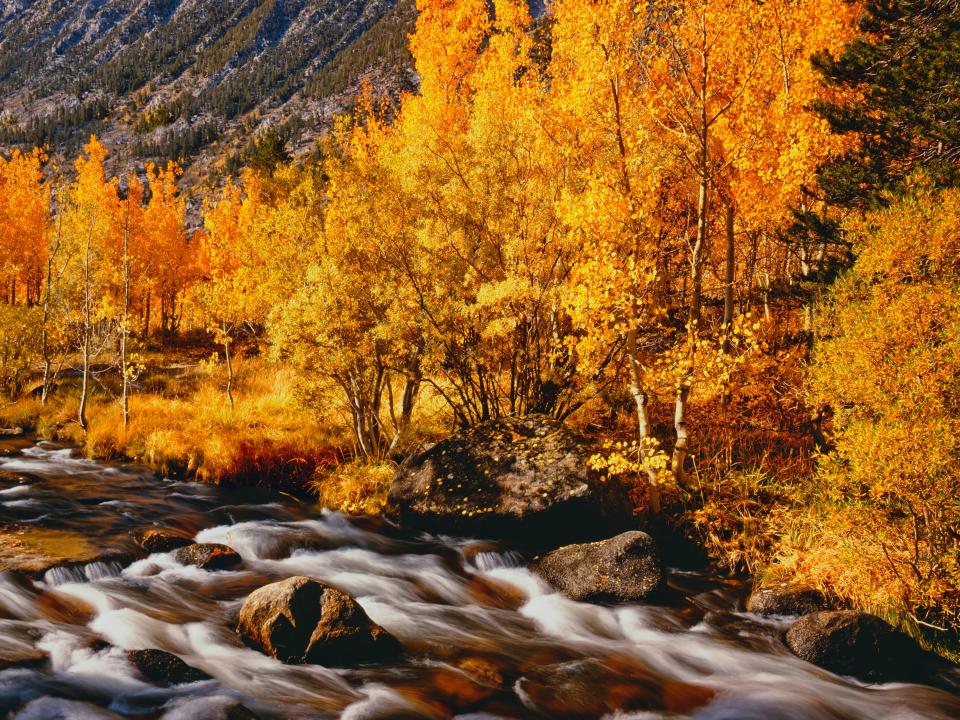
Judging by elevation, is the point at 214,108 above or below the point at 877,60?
above

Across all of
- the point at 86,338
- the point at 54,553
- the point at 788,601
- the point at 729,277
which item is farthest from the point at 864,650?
the point at 86,338

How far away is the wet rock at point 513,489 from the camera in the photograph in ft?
35.4

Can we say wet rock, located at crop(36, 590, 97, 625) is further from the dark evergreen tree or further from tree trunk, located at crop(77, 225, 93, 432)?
the dark evergreen tree

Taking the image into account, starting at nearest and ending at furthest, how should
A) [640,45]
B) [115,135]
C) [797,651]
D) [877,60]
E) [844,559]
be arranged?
1. [797,651]
2. [844,559]
3. [640,45]
4. [877,60]
5. [115,135]

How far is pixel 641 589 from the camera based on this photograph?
939 centimetres

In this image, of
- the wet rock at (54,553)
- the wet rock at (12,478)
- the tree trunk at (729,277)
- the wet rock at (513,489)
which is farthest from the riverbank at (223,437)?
the tree trunk at (729,277)

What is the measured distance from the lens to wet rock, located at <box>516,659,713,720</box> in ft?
22.3

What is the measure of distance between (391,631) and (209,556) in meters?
3.59

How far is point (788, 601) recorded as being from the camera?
9.04 m

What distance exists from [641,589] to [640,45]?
9418 mm

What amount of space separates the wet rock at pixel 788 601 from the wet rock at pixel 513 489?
8.22 ft

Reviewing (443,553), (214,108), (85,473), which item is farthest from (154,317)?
(214,108)

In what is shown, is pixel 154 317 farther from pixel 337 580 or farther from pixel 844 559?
pixel 844 559

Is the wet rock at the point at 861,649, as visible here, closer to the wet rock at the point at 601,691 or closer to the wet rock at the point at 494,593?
the wet rock at the point at 601,691
